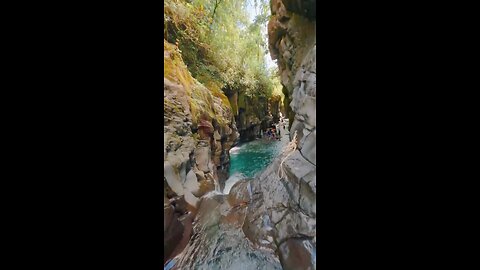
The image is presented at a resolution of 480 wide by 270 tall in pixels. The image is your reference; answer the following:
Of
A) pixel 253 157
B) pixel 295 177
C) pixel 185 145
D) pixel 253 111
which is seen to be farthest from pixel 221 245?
pixel 253 111

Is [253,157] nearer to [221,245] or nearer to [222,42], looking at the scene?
[221,245]

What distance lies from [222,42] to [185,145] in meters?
2.05

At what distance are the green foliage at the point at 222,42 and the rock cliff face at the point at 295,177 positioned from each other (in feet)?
1.79

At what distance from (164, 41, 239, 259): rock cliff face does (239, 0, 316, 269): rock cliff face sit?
987 millimetres

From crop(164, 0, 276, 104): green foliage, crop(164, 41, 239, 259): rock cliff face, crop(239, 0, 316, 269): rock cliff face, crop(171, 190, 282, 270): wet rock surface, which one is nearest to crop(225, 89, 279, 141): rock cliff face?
crop(164, 0, 276, 104): green foliage

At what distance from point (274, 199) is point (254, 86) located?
2.43 meters

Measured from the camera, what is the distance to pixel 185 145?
326cm
